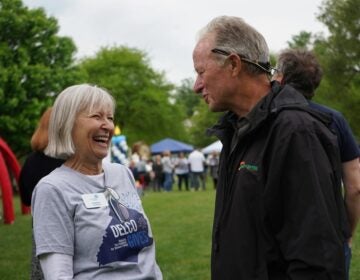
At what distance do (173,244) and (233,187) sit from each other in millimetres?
7789

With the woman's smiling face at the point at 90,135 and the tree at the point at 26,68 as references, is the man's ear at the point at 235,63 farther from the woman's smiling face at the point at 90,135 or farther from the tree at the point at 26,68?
the tree at the point at 26,68

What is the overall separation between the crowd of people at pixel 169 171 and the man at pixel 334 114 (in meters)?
21.4

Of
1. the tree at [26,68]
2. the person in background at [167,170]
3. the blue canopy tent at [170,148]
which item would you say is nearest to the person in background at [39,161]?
the person in background at [167,170]

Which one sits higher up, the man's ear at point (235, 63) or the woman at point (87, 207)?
the man's ear at point (235, 63)

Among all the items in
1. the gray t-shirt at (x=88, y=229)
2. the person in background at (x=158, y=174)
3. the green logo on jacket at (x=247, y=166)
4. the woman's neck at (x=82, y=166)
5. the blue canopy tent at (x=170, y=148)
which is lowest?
the person in background at (x=158, y=174)

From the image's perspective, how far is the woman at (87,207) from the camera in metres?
2.63

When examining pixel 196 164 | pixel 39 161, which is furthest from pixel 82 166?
pixel 196 164

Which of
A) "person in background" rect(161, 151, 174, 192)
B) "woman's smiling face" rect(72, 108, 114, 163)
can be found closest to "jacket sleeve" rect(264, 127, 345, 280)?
"woman's smiling face" rect(72, 108, 114, 163)

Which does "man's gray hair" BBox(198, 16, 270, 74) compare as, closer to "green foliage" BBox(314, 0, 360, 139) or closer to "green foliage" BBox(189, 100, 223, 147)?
"green foliage" BBox(314, 0, 360, 139)

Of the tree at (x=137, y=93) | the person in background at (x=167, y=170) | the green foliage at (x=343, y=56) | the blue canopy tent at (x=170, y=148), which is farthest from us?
the tree at (x=137, y=93)

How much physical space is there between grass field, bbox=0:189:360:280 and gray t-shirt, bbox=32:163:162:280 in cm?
445

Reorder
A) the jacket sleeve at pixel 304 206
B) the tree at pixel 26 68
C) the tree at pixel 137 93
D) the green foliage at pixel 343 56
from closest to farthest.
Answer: the jacket sleeve at pixel 304 206
the green foliage at pixel 343 56
the tree at pixel 26 68
the tree at pixel 137 93

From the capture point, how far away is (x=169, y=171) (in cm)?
2856

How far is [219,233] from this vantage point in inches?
89.3
